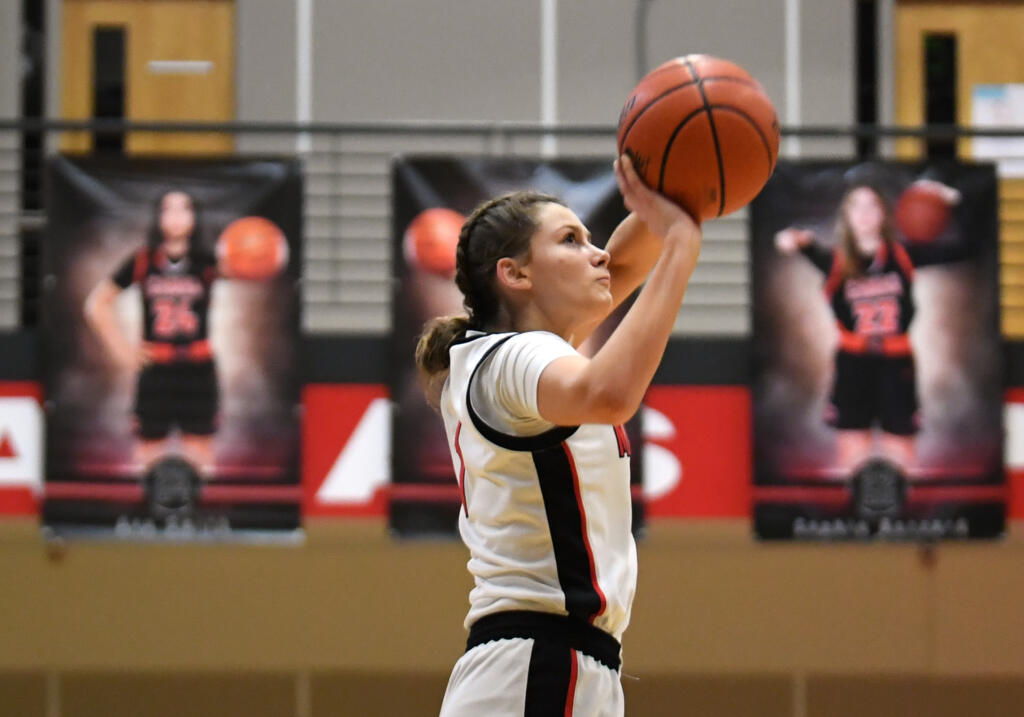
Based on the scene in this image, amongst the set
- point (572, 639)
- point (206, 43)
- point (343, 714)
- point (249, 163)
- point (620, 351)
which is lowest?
point (343, 714)

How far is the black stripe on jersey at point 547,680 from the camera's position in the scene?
7.67ft

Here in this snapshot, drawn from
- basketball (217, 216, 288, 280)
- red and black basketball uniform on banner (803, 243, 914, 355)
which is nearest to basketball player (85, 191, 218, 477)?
basketball (217, 216, 288, 280)

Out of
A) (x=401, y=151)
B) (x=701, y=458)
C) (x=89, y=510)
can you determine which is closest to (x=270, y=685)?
(x=89, y=510)

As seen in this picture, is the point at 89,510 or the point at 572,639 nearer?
the point at 572,639

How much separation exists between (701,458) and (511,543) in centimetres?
441

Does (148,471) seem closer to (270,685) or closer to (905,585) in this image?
(270,685)

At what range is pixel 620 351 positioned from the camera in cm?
212

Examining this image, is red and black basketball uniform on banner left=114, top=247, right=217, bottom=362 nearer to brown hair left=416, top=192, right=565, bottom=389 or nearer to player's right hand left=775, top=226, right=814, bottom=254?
player's right hand left=775, top=226, right=814, bottom=254

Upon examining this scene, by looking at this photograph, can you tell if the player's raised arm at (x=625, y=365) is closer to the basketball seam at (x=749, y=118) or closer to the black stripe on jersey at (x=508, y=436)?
the black stripe on jersey at (x=508, y=436)

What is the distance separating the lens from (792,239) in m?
6.70

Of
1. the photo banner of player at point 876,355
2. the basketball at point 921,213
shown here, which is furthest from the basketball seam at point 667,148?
the basketball at point 921,213

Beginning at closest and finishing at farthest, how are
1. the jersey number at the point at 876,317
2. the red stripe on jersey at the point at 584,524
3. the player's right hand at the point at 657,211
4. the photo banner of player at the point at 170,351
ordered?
the player's right hand at the point at 657,211, the red stripe on jersey at the point at 584,524, the photo banner of player at the point at 170,351, the jersey number at the point at 876,317

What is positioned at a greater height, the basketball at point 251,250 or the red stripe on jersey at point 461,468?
the basketball at point 251,250

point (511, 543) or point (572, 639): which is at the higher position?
point (511, 543)
